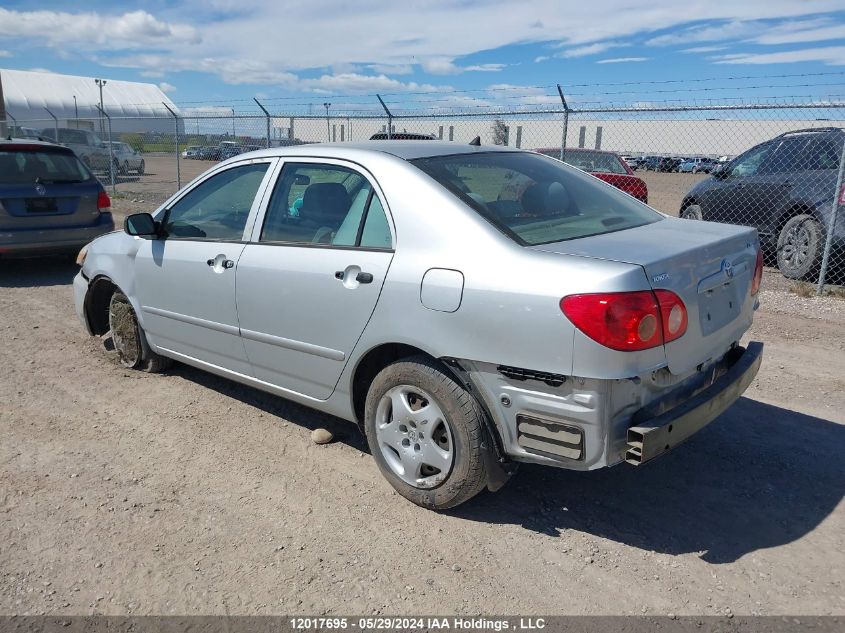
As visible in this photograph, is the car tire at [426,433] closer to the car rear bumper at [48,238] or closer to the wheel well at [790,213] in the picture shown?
the car rear bumper at [48,238]

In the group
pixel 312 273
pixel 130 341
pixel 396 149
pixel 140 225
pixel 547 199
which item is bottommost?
pixel 130 341

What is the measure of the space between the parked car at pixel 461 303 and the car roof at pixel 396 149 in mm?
20

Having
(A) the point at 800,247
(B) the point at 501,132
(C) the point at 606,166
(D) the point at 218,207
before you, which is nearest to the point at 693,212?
(A) the point at 800,247

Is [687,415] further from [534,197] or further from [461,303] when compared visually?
[534,197]

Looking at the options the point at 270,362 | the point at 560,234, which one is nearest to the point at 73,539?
the point at 270,362

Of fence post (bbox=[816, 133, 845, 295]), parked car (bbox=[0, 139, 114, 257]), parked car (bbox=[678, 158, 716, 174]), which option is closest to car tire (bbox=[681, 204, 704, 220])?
fence post (bbox=[816, 133, 845, 295])

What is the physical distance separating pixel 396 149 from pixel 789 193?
6.50 m

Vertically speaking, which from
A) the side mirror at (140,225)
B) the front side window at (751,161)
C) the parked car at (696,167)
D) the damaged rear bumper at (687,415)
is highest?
the parked car at (696,167)

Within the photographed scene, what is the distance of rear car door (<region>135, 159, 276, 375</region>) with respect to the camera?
13.5 ft

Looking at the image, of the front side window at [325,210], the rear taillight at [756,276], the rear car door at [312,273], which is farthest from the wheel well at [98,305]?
the rear taillight at [756,276]

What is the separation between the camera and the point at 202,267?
4.24 m

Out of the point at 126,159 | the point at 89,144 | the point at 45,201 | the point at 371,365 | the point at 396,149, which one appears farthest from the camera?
the point at 126,159

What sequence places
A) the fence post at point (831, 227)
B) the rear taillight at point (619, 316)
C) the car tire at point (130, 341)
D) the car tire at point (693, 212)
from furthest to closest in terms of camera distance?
the car tire at point (693, 212)
the fence post at point (831, 227)
the car tire at point (130, 341)
the rear taillight at point (619, 316)

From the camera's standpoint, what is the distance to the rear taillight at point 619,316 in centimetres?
265
